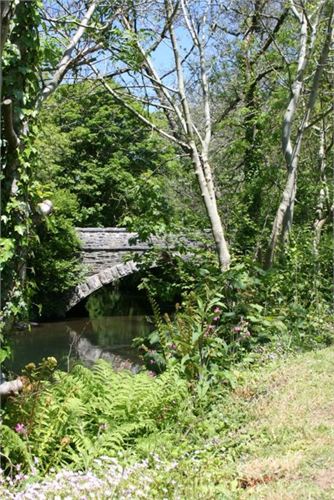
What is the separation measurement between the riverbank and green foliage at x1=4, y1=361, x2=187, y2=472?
6.9 inches

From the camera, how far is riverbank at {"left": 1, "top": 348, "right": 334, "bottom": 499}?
3.40 metres

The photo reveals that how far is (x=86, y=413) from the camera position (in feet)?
15.9

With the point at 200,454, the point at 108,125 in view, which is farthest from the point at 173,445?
the point at 108,125

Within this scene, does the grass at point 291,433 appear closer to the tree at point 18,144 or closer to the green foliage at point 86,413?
the green foliage at point 86,413

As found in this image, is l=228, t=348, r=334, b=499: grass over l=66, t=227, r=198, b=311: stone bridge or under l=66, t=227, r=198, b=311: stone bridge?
under

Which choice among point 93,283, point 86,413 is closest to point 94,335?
point 93,283

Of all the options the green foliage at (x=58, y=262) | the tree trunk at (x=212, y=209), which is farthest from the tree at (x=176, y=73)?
the green foliage at (x=58, y=262)

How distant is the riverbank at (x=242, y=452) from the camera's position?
3.40 metres

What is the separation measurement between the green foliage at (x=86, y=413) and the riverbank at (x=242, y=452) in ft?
0.58

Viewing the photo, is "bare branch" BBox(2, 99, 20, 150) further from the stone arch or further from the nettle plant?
the stone arch

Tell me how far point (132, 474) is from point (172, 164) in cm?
1167

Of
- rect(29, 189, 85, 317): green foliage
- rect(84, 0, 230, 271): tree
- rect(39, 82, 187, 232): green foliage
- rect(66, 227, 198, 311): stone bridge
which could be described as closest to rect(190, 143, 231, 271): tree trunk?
rect(84, 0, 230, 271): tree

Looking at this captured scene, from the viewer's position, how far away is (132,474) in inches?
142

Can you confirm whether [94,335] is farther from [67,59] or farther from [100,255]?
[67,59]
